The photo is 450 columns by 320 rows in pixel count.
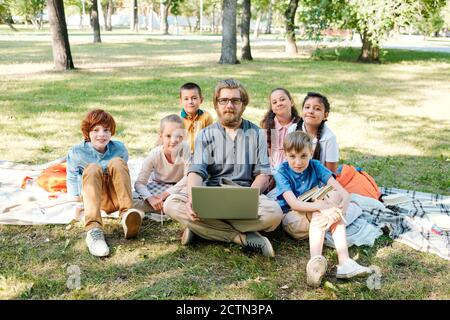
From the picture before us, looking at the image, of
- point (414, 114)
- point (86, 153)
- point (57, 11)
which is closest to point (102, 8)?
point (57, 11)

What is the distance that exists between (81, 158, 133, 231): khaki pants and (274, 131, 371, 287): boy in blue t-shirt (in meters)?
1.23

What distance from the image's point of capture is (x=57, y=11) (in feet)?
44.8

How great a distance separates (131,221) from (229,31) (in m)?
14.3

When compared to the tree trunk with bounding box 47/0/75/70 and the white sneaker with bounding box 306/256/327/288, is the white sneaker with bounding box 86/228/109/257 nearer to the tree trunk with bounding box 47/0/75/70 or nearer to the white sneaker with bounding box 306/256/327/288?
the white sneaker with bounding box 306/256/327/288

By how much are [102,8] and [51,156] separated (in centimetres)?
6264

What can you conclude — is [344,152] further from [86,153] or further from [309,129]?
[86,153]

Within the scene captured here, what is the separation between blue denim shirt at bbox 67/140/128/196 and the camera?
4137 millimetres

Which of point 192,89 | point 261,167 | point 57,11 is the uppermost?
point 57,11

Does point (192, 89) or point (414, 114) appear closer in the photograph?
point (192, 89)

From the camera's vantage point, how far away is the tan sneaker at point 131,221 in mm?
3816

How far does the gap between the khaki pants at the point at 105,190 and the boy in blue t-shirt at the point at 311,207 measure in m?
1.23

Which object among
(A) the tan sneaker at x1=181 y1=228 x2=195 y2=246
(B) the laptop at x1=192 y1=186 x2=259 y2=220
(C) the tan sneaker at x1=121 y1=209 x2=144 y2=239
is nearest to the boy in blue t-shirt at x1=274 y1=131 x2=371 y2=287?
(B) the laptop at x1=192 y1=186 x2=259 y2=220

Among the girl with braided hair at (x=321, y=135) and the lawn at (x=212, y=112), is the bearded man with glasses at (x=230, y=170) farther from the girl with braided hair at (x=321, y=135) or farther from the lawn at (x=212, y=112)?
the girl with braided hair at (x=321, y=135)

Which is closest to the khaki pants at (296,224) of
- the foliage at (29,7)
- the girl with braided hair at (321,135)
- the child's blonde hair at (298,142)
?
the child's blonde hair at (298,142)
